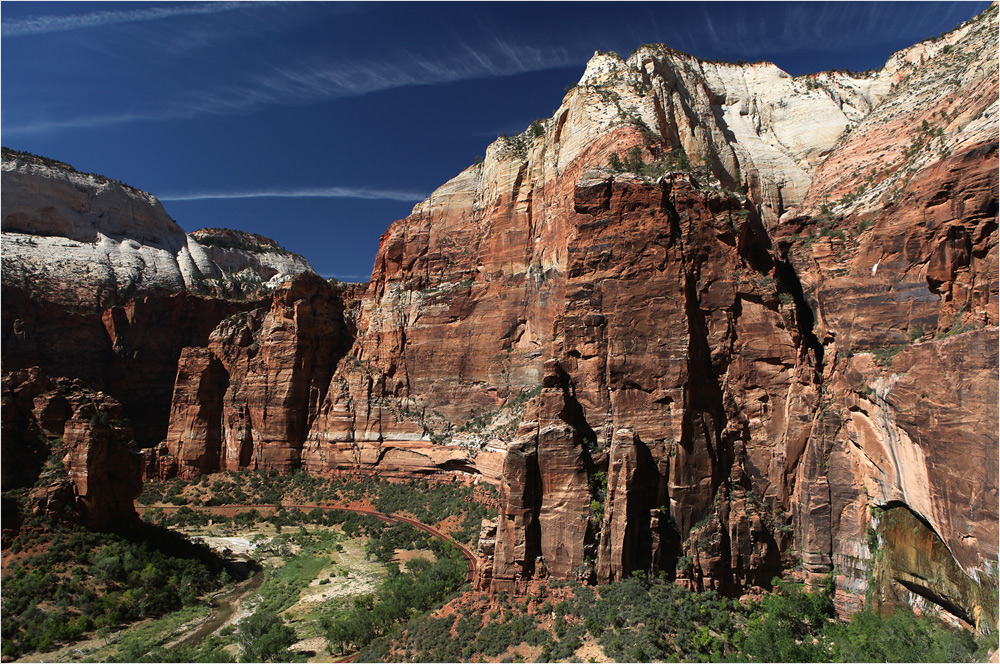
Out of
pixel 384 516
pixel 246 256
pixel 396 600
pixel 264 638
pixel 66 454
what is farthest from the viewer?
pixel 246 256

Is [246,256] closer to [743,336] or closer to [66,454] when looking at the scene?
[66,454]

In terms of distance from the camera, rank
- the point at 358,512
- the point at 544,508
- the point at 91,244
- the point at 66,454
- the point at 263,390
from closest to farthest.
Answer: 1. the point at 544,508
2. the point at 66,454
3. the point at 358,512
4. the point at 263,390
5. the point at 91,244

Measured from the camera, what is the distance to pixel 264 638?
27.7 m

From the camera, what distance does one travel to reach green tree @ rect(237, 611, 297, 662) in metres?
27.3

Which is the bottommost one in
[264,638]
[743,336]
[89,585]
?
[264,638]

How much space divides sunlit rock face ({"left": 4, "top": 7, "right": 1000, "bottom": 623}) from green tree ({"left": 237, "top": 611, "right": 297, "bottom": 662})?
1108 cm

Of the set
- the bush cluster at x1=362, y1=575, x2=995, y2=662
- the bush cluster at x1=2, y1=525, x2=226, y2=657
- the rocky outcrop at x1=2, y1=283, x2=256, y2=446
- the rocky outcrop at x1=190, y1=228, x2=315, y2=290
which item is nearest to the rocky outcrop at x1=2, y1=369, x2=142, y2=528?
the bush cluster at x1=2, y1=525, x2=226, y2=657

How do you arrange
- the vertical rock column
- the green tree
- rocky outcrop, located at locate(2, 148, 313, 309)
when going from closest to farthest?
1. the green tree
2. the vertical rock column
3. rocky outcrop, located at locate(2, 148, 313, 309)

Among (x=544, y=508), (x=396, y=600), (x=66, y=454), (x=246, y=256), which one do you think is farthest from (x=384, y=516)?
(x=246, y=256)

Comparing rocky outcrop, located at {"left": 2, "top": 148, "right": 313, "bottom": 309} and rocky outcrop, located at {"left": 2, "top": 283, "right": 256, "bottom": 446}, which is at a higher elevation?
rocky outcrop, located at {"left": 2, "top": 148, "right": 313, "bottom": 309}

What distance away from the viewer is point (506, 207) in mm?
55281

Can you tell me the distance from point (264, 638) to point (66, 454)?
17.8 meters

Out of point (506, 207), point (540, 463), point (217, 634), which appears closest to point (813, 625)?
point (540, 463)

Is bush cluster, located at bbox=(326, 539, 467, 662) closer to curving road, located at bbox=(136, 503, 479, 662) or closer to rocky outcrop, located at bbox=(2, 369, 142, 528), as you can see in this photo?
curving road, located at bbox=(136, 503, 479, 662)
